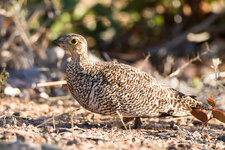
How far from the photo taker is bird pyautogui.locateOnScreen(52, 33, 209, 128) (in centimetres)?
363

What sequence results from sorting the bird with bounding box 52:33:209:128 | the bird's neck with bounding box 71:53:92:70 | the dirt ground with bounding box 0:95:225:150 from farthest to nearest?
the bird's neck with bounding box 71:53:92:70 → the bird with bounding box 52:33:209:128 → the dirt ground with bounding box 0:95:225:150

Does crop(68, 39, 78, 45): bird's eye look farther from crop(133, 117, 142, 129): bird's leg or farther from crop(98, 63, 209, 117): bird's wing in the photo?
crop(133, 117, 142, 129): bird's leg

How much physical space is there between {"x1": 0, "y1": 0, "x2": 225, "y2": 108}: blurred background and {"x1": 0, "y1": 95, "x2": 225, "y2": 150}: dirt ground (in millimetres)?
1198

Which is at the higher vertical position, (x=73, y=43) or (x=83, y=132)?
(x=73, y=43)

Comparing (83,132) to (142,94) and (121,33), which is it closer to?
(142,94)

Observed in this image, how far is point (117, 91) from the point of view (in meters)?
3.64

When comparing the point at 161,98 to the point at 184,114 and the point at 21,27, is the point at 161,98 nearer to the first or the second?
the point at 184,114

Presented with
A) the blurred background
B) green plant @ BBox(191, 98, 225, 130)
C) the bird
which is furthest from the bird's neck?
the blurred background

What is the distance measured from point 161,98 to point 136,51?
16.3ft

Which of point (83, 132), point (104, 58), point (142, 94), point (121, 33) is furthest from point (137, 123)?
point (121, 33)

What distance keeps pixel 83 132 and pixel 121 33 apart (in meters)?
5.96

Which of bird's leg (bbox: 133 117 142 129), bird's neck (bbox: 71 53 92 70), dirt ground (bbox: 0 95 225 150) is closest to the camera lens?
dirt ground (bbox: 0 95 225 150)

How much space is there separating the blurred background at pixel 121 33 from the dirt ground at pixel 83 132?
1.20 m

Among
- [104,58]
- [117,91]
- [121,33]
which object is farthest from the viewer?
[121,33]
